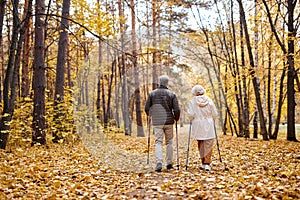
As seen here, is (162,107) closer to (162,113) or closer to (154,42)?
(162,113)

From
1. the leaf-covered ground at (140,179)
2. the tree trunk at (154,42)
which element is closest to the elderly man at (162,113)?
the leaf-covered ground at (140,179)

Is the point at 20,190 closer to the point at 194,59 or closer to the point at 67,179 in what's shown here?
the point at 67,179

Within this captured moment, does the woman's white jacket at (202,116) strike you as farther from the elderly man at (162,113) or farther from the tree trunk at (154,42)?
the tree trunk at (154,42)

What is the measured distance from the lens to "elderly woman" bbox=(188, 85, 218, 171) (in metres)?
7.93

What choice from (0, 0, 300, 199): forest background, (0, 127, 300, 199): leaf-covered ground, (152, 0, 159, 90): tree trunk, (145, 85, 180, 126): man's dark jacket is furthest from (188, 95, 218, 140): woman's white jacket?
(152, 0, 159, 90): tree trunk

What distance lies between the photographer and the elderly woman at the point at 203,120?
26.0ft

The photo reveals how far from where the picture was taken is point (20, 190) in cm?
561

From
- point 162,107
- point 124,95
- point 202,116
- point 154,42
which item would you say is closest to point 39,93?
point 162,107

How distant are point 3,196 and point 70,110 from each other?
365 inches

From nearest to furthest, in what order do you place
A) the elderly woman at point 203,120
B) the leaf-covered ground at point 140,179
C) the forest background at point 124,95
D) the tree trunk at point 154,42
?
the leaf-covered ground at point 140,179 < the forest background at point 124,95 < the elderly woman at point 203,120 < the tree trunk at point 154,42

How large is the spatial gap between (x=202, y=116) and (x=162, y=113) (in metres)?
0.91

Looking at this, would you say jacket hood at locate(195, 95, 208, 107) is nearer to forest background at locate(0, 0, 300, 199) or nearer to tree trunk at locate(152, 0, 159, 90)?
forest background at locate(0, 0, 300, 199)

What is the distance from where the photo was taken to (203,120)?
802 cm

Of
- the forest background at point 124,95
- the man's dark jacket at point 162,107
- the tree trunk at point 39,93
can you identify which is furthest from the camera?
the tree trunk at point 39,93
